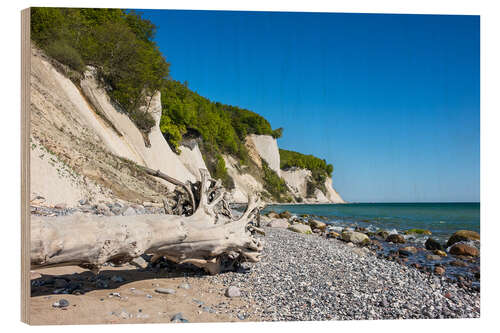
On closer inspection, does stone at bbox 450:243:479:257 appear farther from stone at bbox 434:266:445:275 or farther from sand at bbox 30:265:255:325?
sand at bbox 30:265:255:325

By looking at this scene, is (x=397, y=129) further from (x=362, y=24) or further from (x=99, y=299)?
(x=99, y=299)

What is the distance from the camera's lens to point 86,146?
40.1 feet

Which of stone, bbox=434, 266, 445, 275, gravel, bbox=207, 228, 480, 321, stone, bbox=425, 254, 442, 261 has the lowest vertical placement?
stone, bbox=425, 254, 442, 261

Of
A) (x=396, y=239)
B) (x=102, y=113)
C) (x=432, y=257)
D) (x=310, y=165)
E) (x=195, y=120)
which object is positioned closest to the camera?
(x=432, y=257)

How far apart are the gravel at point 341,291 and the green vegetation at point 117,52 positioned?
9091mm

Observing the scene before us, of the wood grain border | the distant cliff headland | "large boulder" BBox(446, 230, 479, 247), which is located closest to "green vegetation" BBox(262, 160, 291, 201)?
the distant cliff headland

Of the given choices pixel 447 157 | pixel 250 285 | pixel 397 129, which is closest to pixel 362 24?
pixel 397 129

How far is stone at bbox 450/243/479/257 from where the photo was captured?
29.1 ft

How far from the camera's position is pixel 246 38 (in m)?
6.07

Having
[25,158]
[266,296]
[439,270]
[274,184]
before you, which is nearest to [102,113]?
[25,158]

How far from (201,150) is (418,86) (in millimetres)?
25763

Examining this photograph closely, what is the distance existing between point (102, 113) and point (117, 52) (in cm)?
298

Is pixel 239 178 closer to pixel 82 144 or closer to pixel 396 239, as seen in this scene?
pixel 82 144

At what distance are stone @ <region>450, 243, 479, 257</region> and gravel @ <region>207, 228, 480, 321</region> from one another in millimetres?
2973
